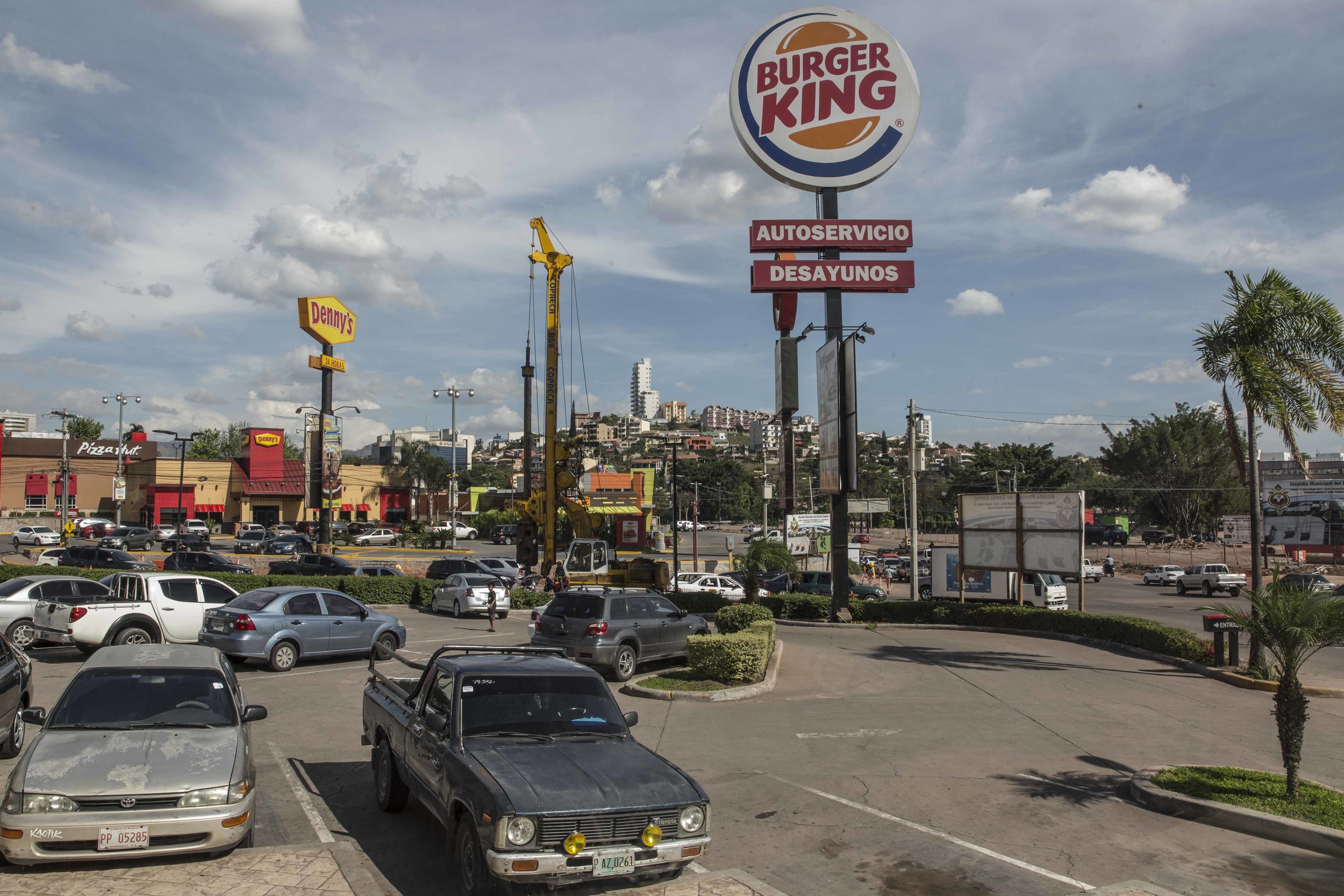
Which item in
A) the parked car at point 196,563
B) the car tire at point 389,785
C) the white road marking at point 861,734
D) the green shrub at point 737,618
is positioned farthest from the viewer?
the parked car at point 196,563

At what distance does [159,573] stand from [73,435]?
132365mm

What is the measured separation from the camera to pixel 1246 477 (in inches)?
737

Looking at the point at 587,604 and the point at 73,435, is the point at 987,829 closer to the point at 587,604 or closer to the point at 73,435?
the point at 587,604

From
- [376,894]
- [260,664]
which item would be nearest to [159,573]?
[260,664]

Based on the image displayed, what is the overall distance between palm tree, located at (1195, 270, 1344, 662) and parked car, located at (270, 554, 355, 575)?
31.0 m

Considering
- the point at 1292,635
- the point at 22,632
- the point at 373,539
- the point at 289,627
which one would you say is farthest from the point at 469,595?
the point at 373,539

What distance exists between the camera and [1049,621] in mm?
24641

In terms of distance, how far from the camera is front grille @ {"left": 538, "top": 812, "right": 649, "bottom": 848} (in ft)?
19.1

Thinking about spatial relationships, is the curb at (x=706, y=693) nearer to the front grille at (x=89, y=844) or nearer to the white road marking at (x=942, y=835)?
the white road marking at (x=942, y=835)

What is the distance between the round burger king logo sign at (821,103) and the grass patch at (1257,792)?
2120cm

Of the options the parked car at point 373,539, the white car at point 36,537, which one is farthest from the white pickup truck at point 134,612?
the parked car at point 373,539

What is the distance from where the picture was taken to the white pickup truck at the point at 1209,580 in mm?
46969

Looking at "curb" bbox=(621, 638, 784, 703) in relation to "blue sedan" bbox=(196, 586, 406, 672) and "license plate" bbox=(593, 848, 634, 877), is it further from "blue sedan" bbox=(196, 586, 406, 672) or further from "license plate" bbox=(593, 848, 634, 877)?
"license plate" bbox=(593, 848, 634, 877)

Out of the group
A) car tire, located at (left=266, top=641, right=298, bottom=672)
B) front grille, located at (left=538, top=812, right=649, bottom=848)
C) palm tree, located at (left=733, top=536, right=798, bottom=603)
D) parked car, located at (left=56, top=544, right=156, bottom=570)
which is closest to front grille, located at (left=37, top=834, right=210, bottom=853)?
front grille, located at (left=538, top=812, right=649, bottom=848)
